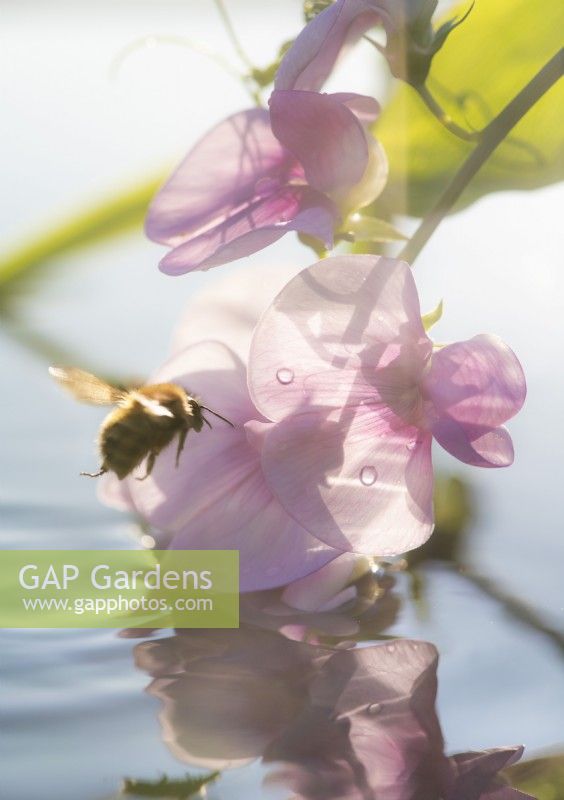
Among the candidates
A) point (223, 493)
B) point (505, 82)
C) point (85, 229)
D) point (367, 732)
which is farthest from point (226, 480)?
point (85, 229)

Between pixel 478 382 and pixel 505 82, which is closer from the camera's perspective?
pixel 478 382

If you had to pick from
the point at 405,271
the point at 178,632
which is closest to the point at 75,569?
the point at 178,632

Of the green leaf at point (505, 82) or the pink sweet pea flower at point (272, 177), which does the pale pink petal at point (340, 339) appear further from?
the green leaf at point (505, 82)

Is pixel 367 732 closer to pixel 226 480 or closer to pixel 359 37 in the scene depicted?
pixel 226 480

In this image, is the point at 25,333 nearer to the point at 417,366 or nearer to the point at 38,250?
the point at 38,250

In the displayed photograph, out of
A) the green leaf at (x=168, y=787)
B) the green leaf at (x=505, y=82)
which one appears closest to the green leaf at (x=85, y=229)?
the green leaf at (x=505, y=82)

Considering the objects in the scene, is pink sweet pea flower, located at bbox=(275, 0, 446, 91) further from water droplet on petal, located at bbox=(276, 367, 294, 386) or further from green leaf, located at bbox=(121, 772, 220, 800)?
green leaf, located at bbox=(121, 772, 220, 800)

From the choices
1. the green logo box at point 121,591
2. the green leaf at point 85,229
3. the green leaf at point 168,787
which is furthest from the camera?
the green leaf at point 85,229
